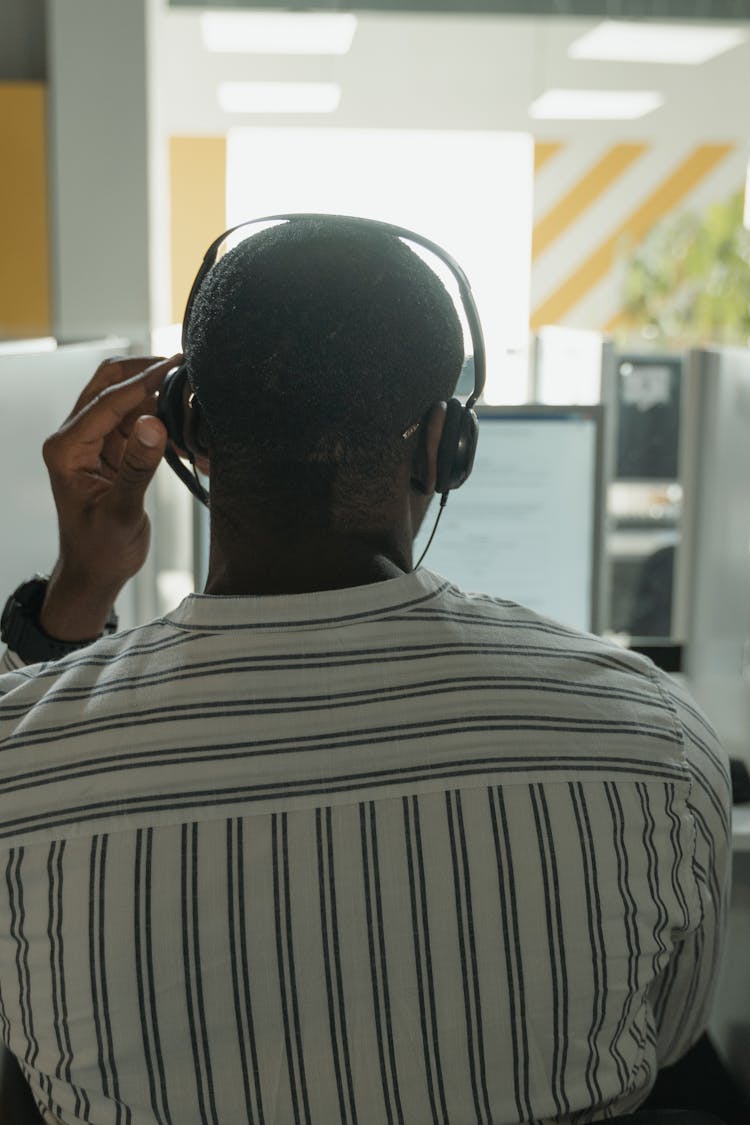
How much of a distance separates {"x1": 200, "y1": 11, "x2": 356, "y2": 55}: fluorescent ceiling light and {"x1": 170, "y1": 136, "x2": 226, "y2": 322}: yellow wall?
1901 mm

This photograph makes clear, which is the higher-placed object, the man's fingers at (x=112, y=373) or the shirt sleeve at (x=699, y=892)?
the man's fingers at (x=112, y=373)

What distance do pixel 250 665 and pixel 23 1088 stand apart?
1.27 ft

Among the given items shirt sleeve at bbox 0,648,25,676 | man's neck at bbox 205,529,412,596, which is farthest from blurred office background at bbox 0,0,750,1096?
man's neck at bbox 205,529,412,596

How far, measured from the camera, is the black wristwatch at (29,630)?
1.00m

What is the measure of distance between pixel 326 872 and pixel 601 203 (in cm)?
714

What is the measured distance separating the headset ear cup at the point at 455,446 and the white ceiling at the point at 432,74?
5.93 meters

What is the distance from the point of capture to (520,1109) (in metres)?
0.70

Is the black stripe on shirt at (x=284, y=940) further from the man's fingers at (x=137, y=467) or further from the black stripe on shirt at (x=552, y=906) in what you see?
the man's fingers at (x=137, y=467)

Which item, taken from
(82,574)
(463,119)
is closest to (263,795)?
(82,574)

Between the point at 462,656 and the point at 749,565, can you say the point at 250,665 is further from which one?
the point at 749,565

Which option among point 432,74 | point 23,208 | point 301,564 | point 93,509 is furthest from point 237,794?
point 432,74

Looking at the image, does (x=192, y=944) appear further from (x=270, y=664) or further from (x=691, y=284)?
(x=691, y=284)

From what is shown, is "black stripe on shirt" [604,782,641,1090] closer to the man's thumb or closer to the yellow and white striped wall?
the man's thumb

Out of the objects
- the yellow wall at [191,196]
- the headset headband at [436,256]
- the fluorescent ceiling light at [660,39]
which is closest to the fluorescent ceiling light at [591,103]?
the fluorescent ceiling light at [660,39]
